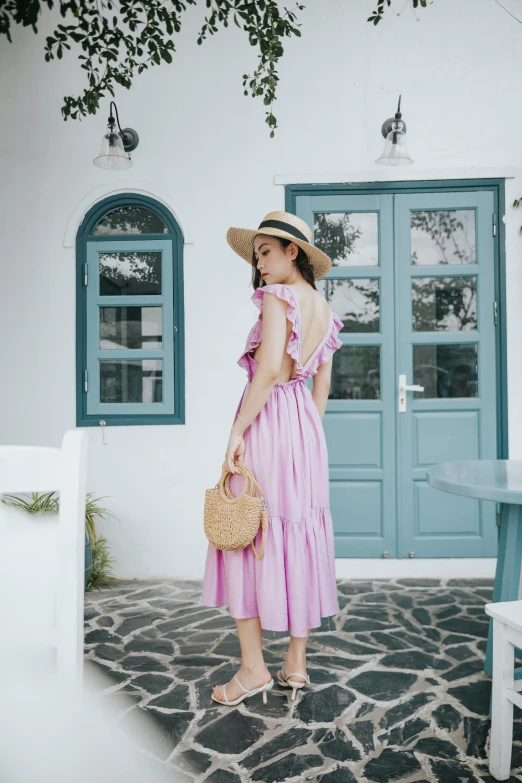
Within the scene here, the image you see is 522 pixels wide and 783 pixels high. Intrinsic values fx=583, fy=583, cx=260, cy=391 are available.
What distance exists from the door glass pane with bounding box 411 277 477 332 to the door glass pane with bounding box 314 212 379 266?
15.3 inches

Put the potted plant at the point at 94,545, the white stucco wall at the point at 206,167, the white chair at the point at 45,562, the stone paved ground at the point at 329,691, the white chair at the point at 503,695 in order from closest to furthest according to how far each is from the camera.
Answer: the white chair at the point at 45,562, the white chair at the point at 503,695, the stone paved ground at the point at 329,691, the potted plant at the point at 94,545, the white stucco wall at the point at 206,167

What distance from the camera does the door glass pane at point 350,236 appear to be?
4156 millimetres

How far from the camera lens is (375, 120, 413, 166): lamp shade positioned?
3701 mm

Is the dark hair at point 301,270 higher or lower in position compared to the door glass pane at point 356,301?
lower

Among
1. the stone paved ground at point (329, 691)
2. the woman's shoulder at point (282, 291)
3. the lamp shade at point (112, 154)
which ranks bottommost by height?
the stone paved ground at point (329, 691)

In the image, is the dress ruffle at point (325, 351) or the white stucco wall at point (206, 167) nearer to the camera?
the dress ruffle at point (325, 351)

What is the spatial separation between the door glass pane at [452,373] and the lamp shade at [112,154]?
246 cm

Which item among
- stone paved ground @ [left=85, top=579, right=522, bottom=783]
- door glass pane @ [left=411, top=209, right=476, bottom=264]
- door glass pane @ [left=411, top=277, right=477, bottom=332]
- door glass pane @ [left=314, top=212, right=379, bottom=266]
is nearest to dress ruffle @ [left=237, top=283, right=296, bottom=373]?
stone paved ground @ [left=85, top=579, right=522, bottom=783]

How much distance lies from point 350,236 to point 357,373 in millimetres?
982

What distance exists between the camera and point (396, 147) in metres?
3.70

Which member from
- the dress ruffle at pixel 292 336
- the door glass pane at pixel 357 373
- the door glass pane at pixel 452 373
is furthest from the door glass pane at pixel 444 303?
the dress ruffle at pixel 292 336

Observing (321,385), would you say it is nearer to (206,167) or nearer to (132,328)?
(132,328)

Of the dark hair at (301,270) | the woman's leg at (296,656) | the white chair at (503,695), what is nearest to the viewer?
the white chair at (503,695)

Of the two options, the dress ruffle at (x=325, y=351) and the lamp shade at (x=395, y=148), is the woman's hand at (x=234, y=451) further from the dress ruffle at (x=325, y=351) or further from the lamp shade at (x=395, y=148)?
the lamp shade at (x=395, y=148)
